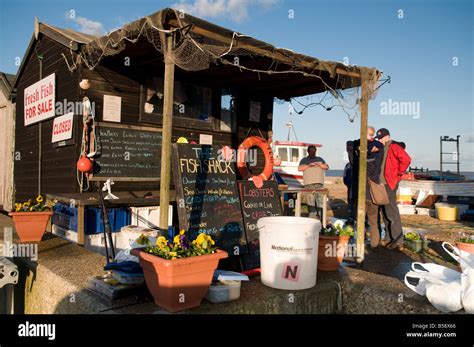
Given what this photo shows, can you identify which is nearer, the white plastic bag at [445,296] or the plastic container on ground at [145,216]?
the white plastic bag at [445,296]

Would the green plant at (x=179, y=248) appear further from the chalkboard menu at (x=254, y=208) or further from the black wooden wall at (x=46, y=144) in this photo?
the black wooden wall at (x=46, y=144)

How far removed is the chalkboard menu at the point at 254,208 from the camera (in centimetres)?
516

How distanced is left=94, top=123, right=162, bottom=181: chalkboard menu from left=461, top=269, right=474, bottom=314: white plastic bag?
5.61m

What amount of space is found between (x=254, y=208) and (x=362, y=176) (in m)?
1.90

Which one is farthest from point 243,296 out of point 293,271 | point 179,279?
point 179,279

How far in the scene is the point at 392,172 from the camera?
24.7ft

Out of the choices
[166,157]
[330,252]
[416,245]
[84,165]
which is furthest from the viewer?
[416,245]

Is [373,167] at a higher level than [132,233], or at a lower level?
higher

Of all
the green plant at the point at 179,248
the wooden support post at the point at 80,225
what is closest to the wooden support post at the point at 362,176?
the green plant at the point at 179,248

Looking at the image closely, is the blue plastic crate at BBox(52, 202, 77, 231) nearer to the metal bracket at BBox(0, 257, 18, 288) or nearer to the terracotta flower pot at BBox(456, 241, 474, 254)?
the metal bracket at BBox(0, 257, 18, 288)

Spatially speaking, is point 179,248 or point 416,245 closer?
point 179,248

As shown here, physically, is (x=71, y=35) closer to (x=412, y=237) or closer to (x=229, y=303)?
(x=229, y=303)

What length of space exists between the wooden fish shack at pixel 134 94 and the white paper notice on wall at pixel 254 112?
0.15 feet
